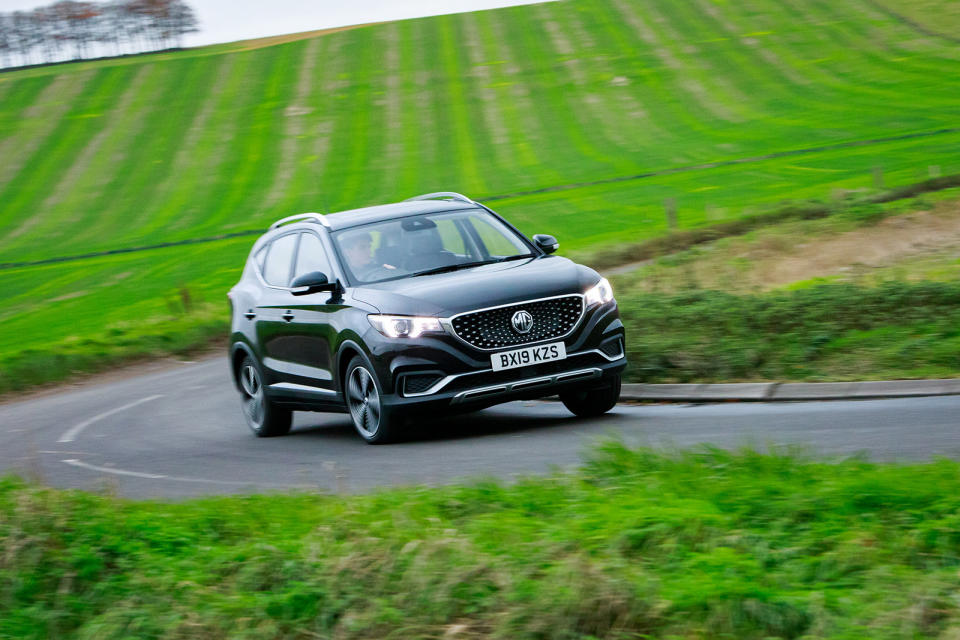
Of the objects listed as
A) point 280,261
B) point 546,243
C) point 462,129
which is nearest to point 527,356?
point 546,243

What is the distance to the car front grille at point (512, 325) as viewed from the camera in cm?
940

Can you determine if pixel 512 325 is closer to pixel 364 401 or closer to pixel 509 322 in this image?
pixel 509 322

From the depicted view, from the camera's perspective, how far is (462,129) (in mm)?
60250

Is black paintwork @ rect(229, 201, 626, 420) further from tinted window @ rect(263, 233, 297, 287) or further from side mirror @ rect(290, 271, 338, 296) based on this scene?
tinted window @ rect(263, 233, 297, 287)

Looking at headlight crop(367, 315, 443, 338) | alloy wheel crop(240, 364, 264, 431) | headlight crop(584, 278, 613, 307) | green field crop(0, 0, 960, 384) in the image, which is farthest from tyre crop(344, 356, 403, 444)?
green field crop(0, 0, 960, 384)

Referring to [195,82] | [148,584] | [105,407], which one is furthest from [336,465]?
[195,82]

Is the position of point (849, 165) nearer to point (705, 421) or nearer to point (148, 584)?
point (705, 421)

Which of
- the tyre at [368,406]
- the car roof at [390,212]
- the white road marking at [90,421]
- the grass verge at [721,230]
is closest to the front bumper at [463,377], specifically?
the tyre at [368,406]

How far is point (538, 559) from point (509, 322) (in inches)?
170

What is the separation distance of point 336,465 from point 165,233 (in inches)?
1491

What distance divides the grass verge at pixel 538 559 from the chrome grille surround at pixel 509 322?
253cm

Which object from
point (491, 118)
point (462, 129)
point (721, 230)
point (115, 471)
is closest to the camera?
point (115, 471)

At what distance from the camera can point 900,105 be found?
53250 millimetres

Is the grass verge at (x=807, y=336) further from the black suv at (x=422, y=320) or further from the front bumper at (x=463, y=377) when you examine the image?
the front bumper at (x=463, y=377)
